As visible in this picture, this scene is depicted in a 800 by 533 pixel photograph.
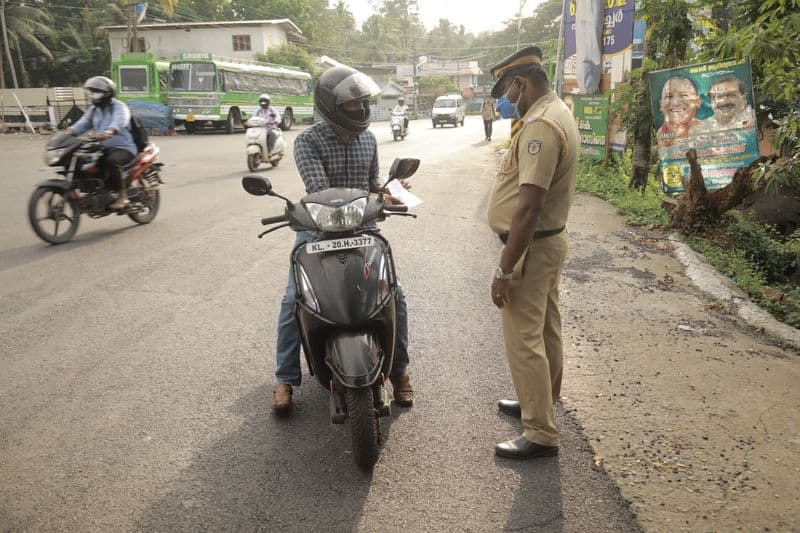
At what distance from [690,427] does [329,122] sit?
2401 mm

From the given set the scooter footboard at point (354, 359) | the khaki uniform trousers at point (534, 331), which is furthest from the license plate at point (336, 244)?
the khaki uniform trousers at point (534, 331)

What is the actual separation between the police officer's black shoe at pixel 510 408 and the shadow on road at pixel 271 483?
62 cm

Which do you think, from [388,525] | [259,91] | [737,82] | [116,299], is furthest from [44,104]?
[388,525]

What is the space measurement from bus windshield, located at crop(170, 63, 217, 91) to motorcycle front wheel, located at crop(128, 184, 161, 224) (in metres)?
18.3

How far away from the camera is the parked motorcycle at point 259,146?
12797 millimetres

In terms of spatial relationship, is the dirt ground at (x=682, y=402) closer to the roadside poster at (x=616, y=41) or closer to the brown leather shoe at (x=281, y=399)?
the brown leather shoe at (x=281, y=399)

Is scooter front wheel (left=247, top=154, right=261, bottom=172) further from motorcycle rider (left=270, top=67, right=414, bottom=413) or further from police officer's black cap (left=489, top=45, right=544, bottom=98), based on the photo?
police officer's black cap (left=489, top=45, right=544, bottom=98)

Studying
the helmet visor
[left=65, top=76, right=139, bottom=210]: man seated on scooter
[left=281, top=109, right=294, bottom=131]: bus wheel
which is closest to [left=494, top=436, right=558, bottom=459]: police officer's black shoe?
the helmet visor

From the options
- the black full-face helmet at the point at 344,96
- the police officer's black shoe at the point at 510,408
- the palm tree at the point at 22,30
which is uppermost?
the palm tree at the point at 22,30

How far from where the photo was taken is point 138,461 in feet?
9.27

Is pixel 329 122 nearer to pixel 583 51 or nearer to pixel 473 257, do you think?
pixel 473 257

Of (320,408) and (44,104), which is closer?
(320,408)

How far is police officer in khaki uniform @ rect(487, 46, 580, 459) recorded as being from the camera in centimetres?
251

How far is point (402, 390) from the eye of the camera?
335cm
